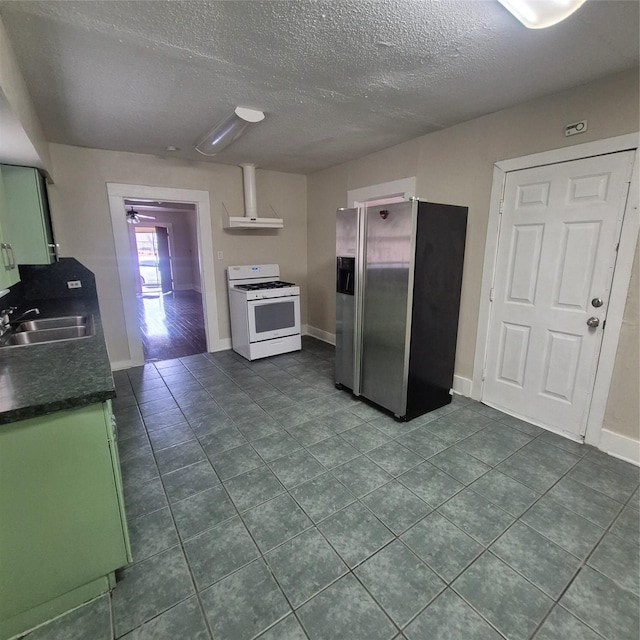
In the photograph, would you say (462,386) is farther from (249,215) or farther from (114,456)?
(249,215)

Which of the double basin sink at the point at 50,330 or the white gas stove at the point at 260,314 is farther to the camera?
the white gas stove at the point at 260,314

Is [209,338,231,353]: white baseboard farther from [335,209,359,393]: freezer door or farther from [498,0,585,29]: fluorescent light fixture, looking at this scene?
[498,0,585,29]: fluorescent light fixture

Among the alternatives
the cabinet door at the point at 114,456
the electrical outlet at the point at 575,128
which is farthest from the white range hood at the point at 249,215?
the cabinet door at the point at 114,456

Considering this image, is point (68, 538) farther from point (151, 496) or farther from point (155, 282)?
point (155, 282)

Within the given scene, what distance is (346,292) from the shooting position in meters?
3.02

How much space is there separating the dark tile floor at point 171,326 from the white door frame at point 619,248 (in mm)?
3708

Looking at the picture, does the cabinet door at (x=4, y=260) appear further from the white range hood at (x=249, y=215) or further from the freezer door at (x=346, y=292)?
the white range hood at (x=249, y=215)

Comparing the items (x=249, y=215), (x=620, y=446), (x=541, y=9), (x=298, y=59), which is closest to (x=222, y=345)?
(x=249, y=215)

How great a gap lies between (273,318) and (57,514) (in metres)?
3.01

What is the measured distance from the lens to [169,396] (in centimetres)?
315

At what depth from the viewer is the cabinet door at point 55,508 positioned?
1.17 meters

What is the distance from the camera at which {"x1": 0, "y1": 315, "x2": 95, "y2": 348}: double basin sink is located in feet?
7.26

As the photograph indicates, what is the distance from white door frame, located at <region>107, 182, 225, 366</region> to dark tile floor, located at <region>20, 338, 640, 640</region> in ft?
4.85

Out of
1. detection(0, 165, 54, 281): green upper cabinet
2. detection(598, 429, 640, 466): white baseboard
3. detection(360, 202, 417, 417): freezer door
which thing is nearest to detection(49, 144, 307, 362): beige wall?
detection(0, 165, 54, 281): green upper cabinet
